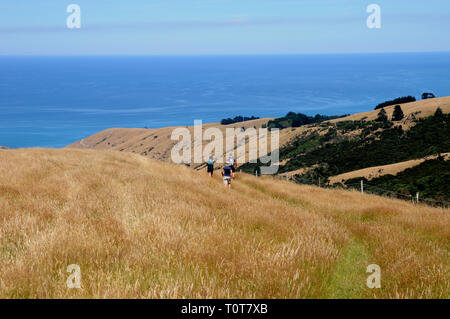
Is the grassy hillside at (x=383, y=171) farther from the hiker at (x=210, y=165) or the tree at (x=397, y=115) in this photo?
the tree at (x=397, y=115)

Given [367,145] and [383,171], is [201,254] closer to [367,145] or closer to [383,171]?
[383,171]

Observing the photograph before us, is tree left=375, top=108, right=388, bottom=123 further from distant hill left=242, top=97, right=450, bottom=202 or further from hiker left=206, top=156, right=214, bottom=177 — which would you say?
hiker left=206, top=156, right=214, bottom=177

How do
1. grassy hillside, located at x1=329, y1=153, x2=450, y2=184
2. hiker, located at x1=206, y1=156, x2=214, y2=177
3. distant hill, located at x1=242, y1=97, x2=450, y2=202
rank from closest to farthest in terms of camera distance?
hiker, located at x1=206, y1=156, x2=214, y2=177
grassy hillside, located at x1=329, y1=153, x2=450, y2=184
distant hill, located at x1=242, y1=97, x2=450, y2=202

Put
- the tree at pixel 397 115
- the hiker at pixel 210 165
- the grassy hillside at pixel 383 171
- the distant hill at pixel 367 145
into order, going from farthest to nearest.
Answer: the tree at pixel 397 115 < the distant hill at pixel 367 145 < the grassy hillside at pixel 383 171 < the hiker at pixel 210 165

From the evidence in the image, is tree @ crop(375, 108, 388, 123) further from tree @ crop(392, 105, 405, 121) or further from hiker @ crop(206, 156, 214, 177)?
hiker @ crop(206, 156, 214, 177)

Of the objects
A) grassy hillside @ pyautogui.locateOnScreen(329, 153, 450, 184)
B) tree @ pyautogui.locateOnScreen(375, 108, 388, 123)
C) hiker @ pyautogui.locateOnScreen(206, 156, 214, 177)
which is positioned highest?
tree @ pyautogui.locateOnScreen(375, 108, 388, 123)

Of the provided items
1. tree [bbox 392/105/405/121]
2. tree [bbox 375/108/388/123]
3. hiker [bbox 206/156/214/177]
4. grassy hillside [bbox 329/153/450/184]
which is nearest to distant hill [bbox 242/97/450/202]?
grassy hillside [bbox 329/153/450/184]

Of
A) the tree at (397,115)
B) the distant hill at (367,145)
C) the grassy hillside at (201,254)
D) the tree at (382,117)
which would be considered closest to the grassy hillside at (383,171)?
the distant hill at (367,145)

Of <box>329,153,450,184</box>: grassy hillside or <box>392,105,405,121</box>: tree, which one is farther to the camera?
<box>392,105,405,121</box>: tree

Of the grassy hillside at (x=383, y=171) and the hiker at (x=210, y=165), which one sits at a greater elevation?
the hiker at (x=210, y=165)

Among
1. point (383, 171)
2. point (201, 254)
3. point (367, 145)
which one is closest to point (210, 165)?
point (201, 254)

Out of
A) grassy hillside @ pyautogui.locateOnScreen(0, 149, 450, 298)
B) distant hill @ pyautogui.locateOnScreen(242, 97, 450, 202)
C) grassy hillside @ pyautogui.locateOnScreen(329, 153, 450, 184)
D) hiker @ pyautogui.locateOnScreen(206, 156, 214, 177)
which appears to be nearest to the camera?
grassy hillside @ pyautogui.locateOnScreen(0, 149, 450, 298)

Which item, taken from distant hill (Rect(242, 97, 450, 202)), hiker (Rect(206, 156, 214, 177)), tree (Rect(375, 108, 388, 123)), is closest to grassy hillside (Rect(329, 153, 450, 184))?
distant hill (Rect(242, 97, 450, 202))

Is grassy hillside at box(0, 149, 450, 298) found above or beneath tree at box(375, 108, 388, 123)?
beneath
